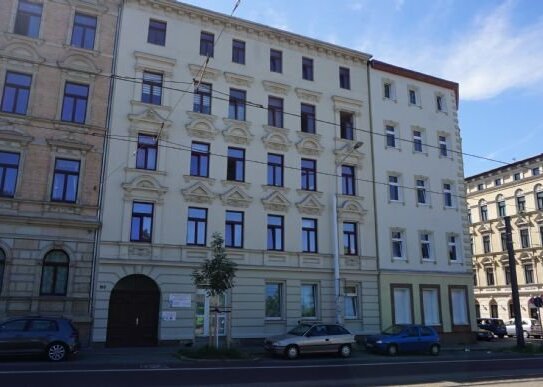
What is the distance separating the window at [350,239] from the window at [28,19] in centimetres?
1910

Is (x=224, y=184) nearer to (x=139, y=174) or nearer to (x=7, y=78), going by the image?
(x=139, y=174)

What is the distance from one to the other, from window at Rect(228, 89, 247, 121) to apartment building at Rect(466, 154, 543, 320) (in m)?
34.5

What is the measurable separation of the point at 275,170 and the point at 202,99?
5594mm

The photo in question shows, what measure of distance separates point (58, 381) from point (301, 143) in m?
19.6

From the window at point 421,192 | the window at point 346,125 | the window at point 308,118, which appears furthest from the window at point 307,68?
the window at point 421,192

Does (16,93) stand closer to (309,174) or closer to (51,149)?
(51,149)

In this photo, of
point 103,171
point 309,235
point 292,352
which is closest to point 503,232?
point 309,235

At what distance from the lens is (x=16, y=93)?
22.9m

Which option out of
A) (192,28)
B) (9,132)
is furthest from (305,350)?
(192,28)

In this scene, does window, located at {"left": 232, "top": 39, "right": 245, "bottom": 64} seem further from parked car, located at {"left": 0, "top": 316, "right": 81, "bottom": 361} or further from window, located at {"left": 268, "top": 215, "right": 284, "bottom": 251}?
parked car, located at {"left": 0, "top": 316, "right": 81, "bottom": 361}

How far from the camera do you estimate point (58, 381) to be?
39.8ft

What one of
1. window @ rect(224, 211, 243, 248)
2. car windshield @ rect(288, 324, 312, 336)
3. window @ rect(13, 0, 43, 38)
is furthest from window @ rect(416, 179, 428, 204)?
window @ rect(13, 0, 43, 38)

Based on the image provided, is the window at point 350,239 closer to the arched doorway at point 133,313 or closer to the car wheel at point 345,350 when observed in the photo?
the car wheel at point 345,350

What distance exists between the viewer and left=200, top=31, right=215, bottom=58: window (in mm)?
27473
